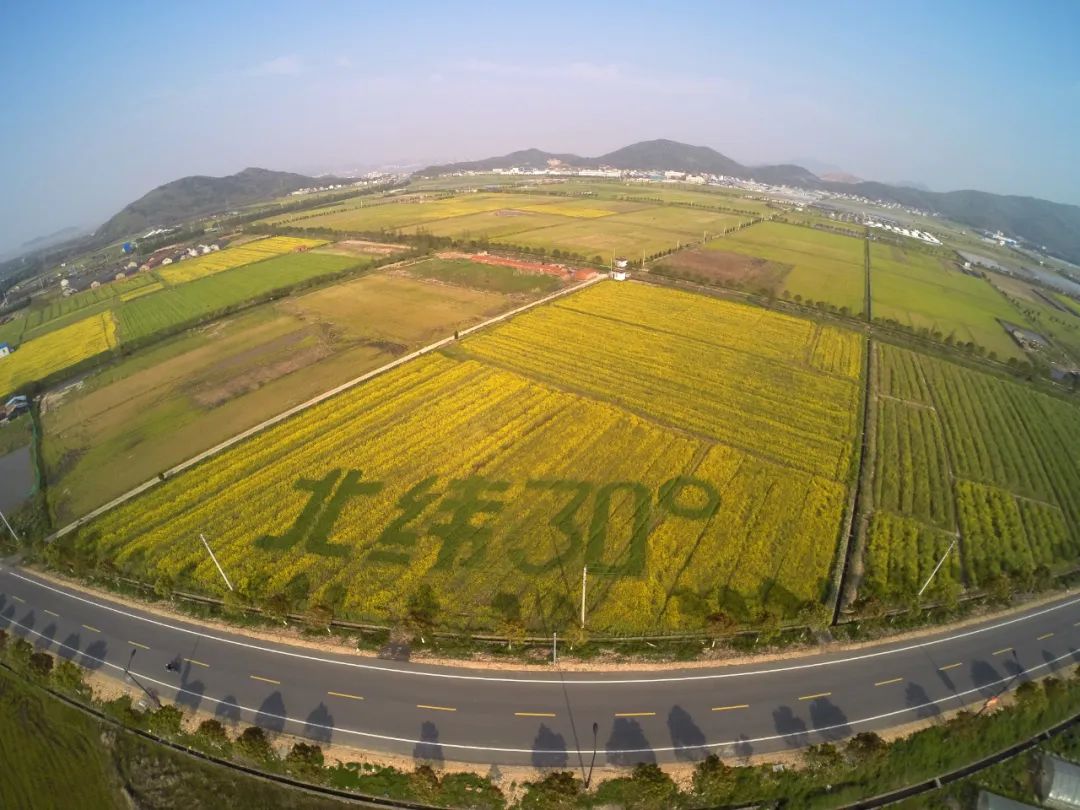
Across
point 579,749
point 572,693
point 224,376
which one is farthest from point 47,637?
point 224,376

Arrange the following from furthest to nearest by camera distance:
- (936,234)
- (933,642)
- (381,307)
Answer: (936,234) → (381,307) → (933,642)

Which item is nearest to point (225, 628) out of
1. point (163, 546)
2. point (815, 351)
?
point (163, 546)

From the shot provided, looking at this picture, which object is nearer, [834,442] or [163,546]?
[163,546]

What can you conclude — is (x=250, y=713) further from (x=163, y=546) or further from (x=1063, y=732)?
(x=1063, y=732)

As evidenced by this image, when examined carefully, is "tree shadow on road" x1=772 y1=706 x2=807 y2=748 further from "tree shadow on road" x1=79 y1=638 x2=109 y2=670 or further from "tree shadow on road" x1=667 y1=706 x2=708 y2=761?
"tree shadow on road" x1=79 y1=638 x2=109 y2=670

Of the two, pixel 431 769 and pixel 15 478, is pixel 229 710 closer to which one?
pixel 431 769

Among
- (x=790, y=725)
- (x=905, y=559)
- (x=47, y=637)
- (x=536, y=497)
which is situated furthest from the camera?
(x=536, y=497)
